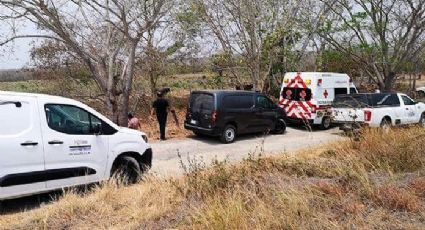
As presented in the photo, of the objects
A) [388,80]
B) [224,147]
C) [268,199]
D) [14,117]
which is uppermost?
[388,80]

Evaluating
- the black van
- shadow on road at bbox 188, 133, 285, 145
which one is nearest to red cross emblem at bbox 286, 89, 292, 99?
the black van

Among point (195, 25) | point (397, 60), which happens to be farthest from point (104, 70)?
point (397, 60)

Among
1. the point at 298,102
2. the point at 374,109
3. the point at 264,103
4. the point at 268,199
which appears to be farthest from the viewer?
the point at 298,102

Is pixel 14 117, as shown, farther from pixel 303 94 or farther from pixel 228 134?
pixel 303 94

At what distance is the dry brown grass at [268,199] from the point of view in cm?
477

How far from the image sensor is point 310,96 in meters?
18.8

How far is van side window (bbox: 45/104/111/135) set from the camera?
7618mm

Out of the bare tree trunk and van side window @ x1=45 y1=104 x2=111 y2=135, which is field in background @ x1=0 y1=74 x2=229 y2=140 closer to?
the bare tree trunk

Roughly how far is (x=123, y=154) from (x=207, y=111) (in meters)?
6.63

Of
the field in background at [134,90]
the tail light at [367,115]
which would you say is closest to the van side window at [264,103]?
the field in background at [134,90]

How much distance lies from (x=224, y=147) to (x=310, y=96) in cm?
575

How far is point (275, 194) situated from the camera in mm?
5445

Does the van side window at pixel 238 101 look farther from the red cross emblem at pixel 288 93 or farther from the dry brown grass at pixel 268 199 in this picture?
the dry brown grass at pixel 268 199

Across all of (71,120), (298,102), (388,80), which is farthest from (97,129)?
(388,80)
